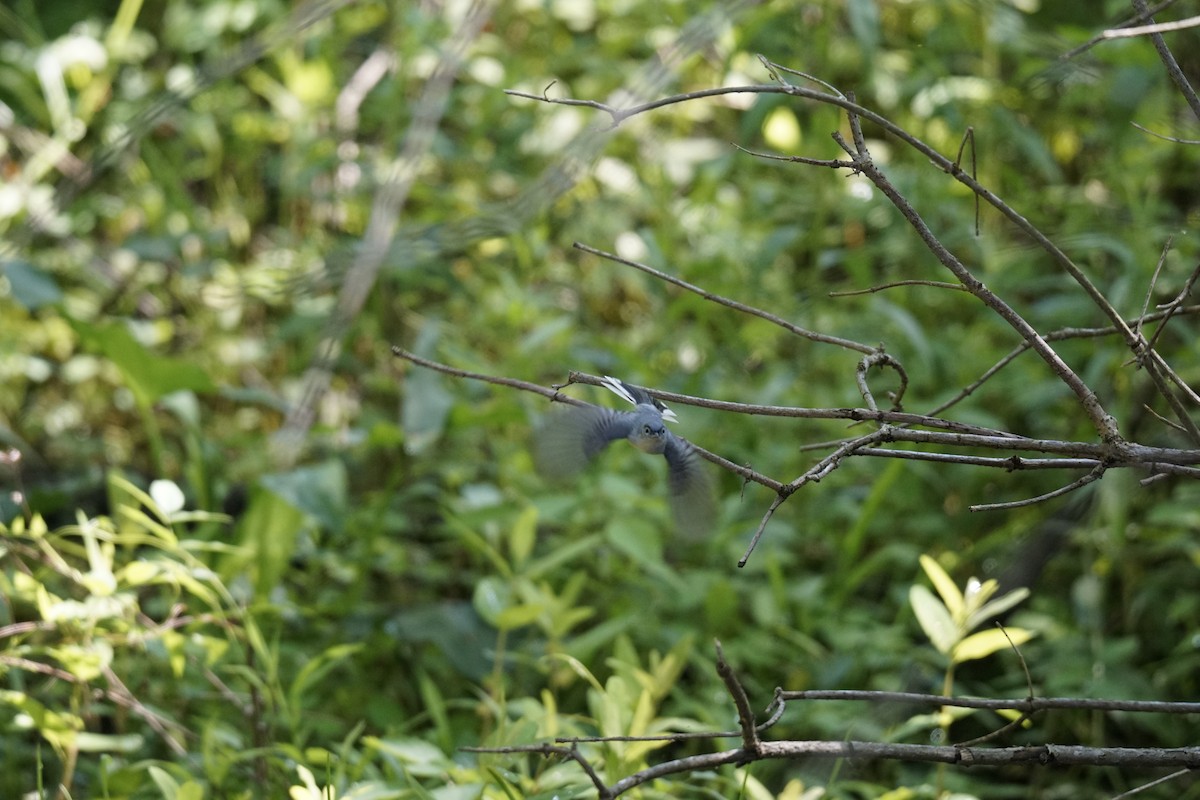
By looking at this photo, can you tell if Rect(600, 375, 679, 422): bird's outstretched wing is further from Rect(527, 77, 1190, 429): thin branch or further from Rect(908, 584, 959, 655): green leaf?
Rect(908, 584, 959, 655): green leaf

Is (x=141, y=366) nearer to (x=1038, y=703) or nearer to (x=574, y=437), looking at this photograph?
(x=574, y=437)

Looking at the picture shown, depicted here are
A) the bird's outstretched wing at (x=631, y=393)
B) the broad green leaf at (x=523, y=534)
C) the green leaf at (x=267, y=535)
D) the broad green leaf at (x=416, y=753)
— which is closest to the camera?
the bird's outstretched wing at (x=631, y=393)

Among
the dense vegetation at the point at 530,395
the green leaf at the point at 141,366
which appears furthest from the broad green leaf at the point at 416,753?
the green leaf at the point at 141,366

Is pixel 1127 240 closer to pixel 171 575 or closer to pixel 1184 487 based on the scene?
pixel 1184 487

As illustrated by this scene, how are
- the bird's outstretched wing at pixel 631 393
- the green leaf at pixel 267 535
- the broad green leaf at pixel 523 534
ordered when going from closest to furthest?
the bird's outstretched wing at pixel 631 393 → the broad green leaf at pixel 523 534 → the green leaf at pixel 267 535

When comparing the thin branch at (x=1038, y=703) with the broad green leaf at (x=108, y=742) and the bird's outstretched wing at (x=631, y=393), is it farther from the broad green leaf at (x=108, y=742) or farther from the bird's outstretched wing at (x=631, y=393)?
the broad green leaf at (x=108, y=742)

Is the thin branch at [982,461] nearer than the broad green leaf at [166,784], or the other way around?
the thin branch at [982,461]

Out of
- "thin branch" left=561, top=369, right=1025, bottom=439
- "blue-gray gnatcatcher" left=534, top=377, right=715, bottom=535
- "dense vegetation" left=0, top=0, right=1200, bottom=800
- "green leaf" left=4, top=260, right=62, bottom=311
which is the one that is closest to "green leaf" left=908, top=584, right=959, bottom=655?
"dense vegetation" left=0, top=0, right=1200, bottom=800

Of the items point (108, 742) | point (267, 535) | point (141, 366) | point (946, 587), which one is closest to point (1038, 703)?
point (946, 587)

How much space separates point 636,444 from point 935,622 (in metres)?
0.38

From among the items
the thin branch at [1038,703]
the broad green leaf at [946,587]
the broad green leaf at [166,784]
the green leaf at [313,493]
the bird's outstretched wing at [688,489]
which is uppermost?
the bird's outstretched wing at [688,489]

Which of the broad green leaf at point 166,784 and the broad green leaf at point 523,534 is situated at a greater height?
the broad green leaf at point 166,784

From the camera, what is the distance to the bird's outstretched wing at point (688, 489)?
36.9 inches

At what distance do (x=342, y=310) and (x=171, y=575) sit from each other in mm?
327
